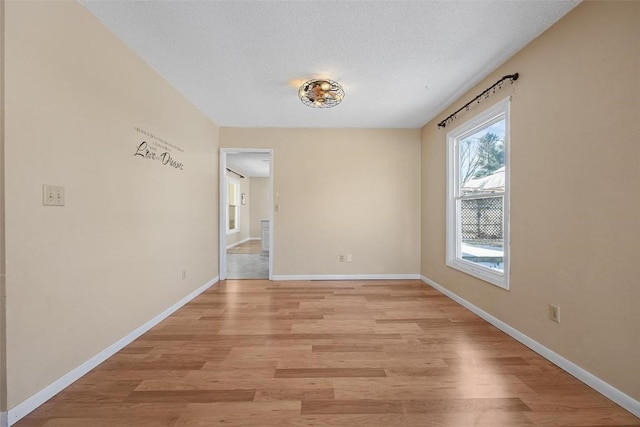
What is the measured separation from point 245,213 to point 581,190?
955 centimetres

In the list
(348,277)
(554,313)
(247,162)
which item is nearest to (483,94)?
(554,313)

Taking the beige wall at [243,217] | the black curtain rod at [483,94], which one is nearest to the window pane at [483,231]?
the black curtain rod at [483,94]

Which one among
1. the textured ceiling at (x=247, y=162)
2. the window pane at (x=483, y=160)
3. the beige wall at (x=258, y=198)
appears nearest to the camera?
the window pane at (x=483, y=160)

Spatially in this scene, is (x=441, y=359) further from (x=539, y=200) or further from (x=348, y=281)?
(x=348, y=281)

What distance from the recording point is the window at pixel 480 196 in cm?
250

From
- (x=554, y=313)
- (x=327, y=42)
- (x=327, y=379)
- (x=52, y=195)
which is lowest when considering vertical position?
(x=327, y=379)

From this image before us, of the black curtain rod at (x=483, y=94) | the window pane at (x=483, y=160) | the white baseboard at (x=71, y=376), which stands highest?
the black curtain rod at (x=483, y=94)

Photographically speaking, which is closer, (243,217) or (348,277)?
(348,277)

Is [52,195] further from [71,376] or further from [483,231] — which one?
[483,231]

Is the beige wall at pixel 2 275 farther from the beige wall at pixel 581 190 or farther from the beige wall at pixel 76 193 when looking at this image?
the beige wall at pixel 581 190

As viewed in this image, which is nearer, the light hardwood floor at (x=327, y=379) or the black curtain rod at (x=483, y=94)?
the light hardwood floor at (x=327, y=379)

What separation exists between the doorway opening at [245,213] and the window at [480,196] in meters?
2.69

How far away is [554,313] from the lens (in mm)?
1905

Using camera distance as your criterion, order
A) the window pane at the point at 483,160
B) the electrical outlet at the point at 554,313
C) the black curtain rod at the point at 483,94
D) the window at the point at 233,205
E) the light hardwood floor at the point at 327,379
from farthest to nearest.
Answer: the window at the point at 233,205 < the window pane at the point at 483,160 < the black curtain rod at the point at 483,94 < the electrical outlet at the point at 554,313 < the light hardwood floor at the point at 327,379
